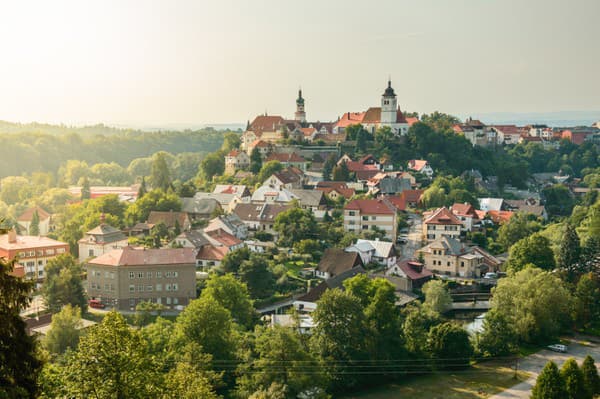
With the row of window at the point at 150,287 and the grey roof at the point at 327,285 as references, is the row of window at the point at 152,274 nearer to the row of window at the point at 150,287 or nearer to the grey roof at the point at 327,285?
the row of window at the point at 150,287

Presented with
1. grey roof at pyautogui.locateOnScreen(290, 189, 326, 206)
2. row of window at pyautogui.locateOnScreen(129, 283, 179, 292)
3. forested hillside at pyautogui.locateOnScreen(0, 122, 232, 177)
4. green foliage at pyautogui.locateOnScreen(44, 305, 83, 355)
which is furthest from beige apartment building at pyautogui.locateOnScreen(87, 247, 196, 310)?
forested hillside at pyautogui.locateOnScreen(0, 122, 232, 177)

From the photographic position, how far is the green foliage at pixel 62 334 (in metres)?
28.5

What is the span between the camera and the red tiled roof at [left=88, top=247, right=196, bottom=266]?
37438 mm

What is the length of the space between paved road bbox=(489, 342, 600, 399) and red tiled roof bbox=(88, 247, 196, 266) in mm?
20057

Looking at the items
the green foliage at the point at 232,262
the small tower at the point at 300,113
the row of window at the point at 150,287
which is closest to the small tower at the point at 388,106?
the small tower at the point at 300,113

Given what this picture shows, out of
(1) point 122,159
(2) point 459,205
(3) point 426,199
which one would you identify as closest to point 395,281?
(2) point 459,205

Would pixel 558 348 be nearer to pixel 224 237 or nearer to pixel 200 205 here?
pixel 224 237

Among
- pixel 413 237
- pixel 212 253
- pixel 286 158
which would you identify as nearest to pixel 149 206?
pixel 212 253

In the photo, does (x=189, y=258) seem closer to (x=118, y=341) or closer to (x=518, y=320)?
(x=518, y=320)

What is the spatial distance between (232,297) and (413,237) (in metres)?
26.2

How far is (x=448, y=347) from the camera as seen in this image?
31.1m

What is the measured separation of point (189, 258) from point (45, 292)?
866 cm

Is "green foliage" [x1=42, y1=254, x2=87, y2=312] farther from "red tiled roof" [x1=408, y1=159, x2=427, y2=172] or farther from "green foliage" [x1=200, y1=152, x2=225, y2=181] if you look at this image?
"red tiled roof" [x1=408, y1=159, x2=427, y2=172]

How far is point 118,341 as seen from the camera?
15.0 m
